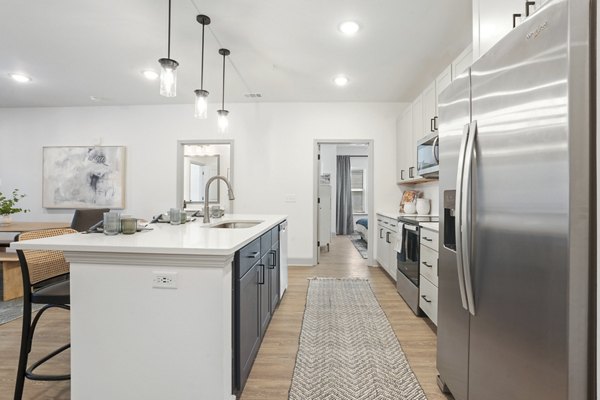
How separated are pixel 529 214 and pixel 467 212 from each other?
27cm

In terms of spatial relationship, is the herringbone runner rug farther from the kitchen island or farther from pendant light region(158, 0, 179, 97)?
pendant light region(158, 0, 179, 97)

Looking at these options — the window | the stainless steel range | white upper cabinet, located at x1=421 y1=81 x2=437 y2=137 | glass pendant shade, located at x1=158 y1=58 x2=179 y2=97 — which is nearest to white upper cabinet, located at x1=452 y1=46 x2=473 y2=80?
white upper cabinet, located at x1=421 y1=81 x2=437 y2=137

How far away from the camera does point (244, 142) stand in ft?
15.8

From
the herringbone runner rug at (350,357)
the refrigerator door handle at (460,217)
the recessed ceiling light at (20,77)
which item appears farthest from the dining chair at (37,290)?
the recessed ceiling light at (20,77)

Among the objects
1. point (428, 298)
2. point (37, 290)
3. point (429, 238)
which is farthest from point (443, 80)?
point (37, 290)

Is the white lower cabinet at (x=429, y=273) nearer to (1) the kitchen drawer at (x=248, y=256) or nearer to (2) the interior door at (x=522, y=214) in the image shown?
(2) the interior door at (x=522, y=214)

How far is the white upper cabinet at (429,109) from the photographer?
10.7ft

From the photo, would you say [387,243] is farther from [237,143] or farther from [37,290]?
[37,290]

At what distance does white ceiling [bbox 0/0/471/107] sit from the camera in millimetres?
2418

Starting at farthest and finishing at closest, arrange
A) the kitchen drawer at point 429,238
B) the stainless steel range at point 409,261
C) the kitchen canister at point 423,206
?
the kitchen canister at point 423,206
the stainless steel range at point 409,261
the kitchen drawer at point 429,238

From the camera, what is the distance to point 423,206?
397 centimetres

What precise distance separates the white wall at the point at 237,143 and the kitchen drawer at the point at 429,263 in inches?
83.8

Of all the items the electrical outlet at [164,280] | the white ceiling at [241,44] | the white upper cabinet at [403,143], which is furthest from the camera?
the white upper cabinet at [403,143]

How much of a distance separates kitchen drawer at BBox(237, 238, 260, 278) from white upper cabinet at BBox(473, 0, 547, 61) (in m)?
1.71
